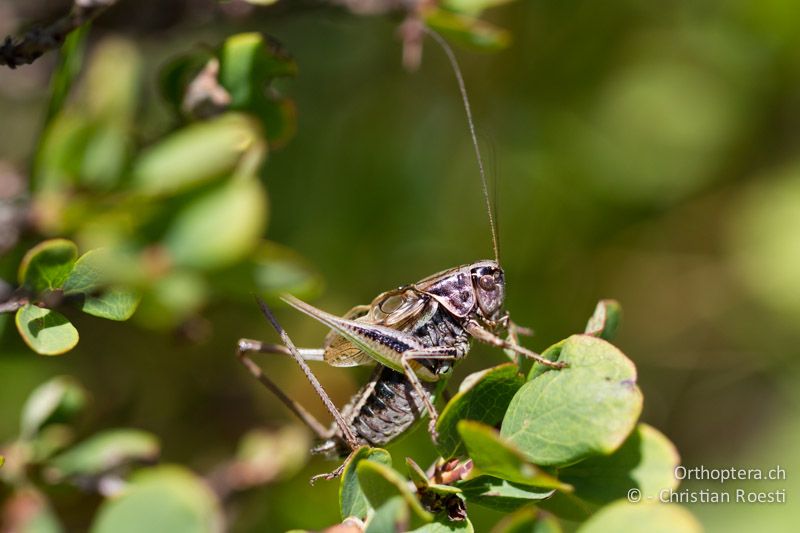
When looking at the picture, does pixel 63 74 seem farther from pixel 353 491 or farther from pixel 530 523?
pixel 530 523

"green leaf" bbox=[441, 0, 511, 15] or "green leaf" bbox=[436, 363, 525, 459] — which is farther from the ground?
"green leaf" bbox=[441, 0, 511, 15]

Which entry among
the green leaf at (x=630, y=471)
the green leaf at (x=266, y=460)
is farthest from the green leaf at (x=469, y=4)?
the green leaf at (x=266, y=460)

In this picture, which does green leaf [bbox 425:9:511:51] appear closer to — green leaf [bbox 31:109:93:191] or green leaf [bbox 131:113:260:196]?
green leaf [bbox 131:113:260:196]

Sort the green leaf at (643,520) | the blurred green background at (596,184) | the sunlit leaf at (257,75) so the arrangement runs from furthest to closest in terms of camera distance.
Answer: the blurred green background at (596,184) < the sunlit leaf at (257,75) < the green leaf at (643,520)

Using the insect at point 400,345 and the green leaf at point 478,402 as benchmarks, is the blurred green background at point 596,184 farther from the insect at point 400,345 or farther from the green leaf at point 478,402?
the green leaf at point 478,402

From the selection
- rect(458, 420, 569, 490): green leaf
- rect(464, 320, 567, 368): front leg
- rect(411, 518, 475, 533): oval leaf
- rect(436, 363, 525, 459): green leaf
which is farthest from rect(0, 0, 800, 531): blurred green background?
rect(458, 420, 569, 490): green leaf

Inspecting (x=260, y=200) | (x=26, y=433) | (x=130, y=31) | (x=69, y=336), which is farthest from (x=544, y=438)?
(x=130, y=31)
